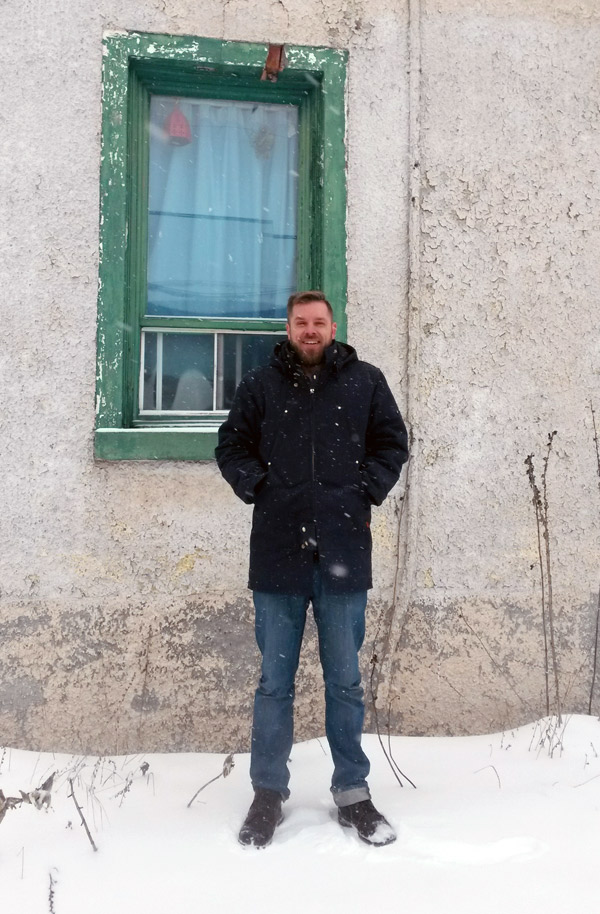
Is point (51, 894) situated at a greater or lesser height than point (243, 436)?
lesser

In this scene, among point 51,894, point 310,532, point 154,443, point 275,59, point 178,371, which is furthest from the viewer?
point 178,371

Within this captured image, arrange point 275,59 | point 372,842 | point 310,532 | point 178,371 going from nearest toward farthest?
point 372,842
point 310,532
point 275,59
point 178,371

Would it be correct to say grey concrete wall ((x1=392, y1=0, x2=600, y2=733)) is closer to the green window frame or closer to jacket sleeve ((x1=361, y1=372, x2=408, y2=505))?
the green window frame

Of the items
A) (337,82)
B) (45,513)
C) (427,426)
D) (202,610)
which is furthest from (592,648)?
(337,82)

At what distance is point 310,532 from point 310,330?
727mm

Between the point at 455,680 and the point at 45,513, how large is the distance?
209cm

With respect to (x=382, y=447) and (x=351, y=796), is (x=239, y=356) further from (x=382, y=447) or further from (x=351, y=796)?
(x=351, y=796)

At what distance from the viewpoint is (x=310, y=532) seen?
273 centimetres

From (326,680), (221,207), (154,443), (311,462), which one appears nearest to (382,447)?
(311,462)

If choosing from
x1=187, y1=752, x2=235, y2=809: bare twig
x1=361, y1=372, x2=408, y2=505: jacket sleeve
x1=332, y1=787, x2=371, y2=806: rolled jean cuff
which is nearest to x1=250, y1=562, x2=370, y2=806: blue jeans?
x1=332, y1=787, x2=371, y2=806: rolled jean cuff

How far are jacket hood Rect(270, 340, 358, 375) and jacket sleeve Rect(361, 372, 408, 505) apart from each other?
0.16 metres

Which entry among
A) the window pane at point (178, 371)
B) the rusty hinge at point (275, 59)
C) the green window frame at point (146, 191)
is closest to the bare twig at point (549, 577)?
the green window frame at point (146, 191)

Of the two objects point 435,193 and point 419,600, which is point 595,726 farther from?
point 435,193

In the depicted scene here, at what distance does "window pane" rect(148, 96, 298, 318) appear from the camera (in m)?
3.90
